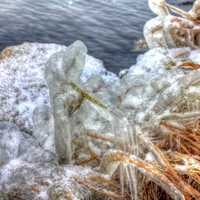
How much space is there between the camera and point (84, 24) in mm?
14898

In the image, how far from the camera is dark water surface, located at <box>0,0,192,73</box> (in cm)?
1316

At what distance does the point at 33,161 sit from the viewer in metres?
4.34

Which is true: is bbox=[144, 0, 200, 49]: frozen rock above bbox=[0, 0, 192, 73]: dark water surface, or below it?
above

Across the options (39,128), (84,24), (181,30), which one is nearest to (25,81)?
(39,128)

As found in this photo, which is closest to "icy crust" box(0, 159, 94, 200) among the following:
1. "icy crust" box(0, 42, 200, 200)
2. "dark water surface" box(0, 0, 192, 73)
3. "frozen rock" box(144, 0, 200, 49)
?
"icy crust" box(0, 42, 200, 200)

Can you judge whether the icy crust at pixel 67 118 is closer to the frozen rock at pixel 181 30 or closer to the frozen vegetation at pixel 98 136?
the frozen vegetation at pixel 98 136

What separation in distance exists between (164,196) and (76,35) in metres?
10.7

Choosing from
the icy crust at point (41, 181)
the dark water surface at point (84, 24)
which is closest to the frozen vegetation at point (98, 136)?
the icy crust at point (41, 181)

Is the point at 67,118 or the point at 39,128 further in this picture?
the point at 39,128

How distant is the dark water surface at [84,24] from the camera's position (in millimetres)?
13156

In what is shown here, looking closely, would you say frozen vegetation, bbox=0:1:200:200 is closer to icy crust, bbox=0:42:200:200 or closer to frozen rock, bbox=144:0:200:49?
icy crust, bbox=0:42:200:200

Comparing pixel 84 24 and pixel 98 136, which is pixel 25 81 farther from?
pixel 84 24

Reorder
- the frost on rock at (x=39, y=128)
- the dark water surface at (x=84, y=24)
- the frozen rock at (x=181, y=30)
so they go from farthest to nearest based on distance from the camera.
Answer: the dark water surface at (x=84, y=24)
the frozen rock at (x=181, y=30)
the frost on rock at (x=39, y=128)

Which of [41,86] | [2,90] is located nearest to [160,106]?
[41,86]
